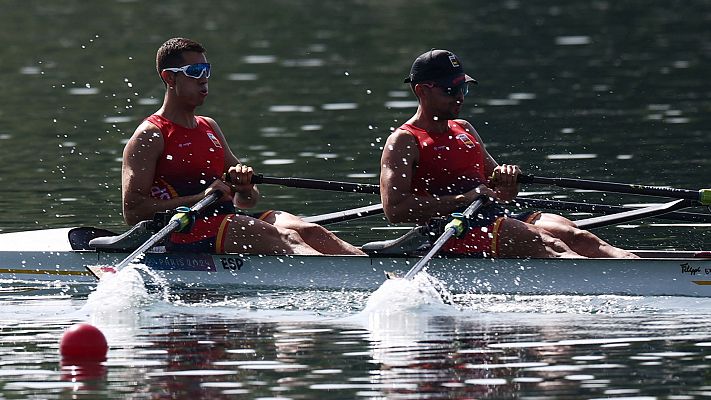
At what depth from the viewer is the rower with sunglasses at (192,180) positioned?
1543 centimetres

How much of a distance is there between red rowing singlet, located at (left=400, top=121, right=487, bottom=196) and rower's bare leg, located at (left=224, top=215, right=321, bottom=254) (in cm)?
124

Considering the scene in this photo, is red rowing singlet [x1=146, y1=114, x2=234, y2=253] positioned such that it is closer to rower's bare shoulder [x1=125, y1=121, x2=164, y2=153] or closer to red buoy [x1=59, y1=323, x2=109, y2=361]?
rower's bare shoulder [x1=125, y1=121, x2=164, y2=153]

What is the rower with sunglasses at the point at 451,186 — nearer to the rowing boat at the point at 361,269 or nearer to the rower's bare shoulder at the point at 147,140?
the rowing boat at the point at 361,269

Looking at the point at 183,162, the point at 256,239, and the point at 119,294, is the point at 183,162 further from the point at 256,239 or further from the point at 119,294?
the point at 119,294

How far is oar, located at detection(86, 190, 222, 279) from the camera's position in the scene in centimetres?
1509

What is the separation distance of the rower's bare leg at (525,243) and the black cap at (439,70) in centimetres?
126

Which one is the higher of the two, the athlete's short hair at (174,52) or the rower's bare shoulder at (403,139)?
the athlete's short hair at (174,52)

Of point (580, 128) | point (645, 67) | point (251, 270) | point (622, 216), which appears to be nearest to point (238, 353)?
point (251, 270)

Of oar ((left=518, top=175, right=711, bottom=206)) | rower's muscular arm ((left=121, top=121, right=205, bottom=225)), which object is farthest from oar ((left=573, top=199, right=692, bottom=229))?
rower's muscular arm ((left=121, top=121, right=205, bottom=225))

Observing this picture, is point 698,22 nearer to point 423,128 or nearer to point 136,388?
point 423,128

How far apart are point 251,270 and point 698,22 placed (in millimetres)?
32776

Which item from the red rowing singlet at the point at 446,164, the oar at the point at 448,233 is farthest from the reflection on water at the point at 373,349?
the red rowing singlet at the point at 446,164

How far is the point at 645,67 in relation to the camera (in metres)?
36.2

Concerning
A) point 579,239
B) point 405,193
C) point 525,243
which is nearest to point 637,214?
point 579,239
